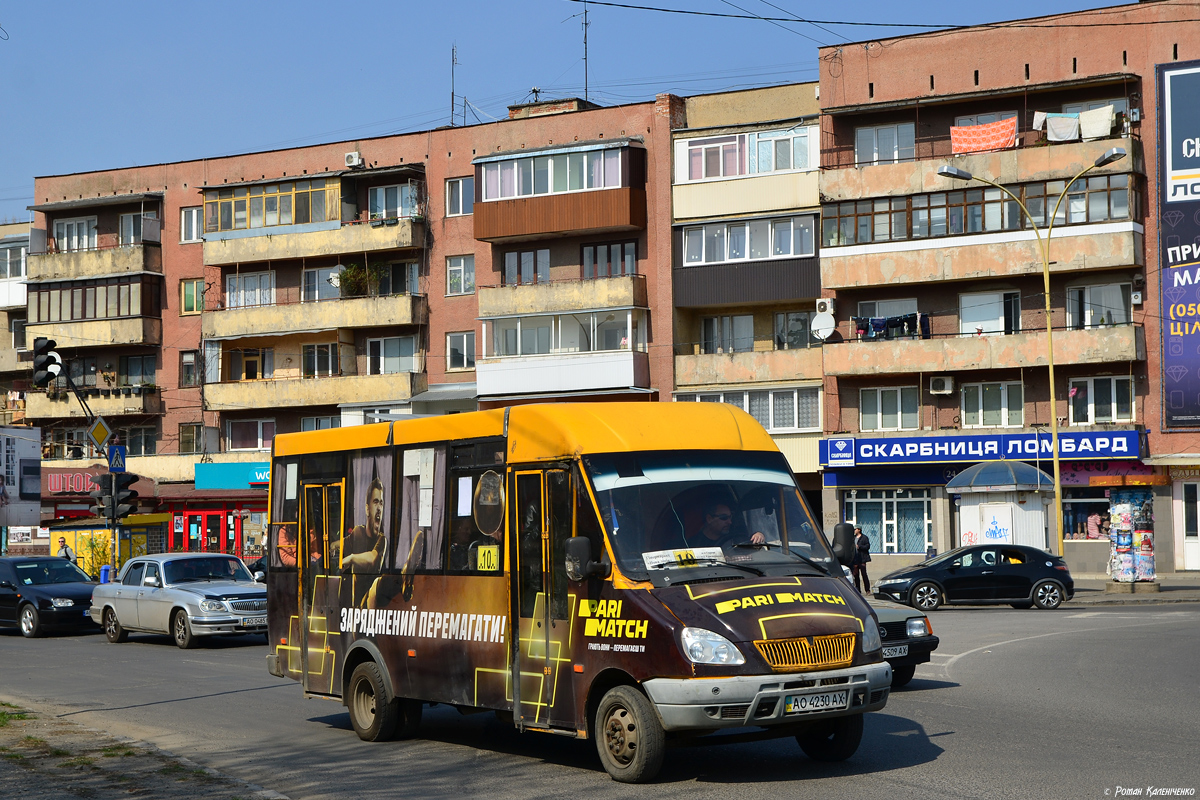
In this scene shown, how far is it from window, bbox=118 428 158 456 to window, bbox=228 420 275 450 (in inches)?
167

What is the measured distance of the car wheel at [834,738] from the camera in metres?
10.1

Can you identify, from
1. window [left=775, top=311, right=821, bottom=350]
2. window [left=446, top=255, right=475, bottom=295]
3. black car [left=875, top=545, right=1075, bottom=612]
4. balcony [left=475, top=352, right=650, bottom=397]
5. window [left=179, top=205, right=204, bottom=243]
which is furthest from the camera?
window [left=179, top=205, right=204, bottom=243]

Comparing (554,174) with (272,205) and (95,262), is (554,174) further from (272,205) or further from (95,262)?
(95,262)

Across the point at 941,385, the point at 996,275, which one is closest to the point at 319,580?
the point at 996,275

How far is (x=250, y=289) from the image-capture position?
6012 centimetres

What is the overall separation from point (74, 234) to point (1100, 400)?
44912 millimetres

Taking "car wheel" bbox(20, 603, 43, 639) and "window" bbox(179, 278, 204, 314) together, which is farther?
"window" bbox(179, 278, 204, 314)

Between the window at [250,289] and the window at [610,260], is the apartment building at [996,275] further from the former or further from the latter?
the window at [250,289]

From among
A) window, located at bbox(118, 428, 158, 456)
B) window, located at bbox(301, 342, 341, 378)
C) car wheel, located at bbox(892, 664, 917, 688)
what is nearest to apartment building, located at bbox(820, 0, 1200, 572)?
window, located at bbox(301, 342, 341, 378)

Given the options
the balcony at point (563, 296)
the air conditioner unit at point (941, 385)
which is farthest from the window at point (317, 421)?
the air conditioner unit at point (941, 385)

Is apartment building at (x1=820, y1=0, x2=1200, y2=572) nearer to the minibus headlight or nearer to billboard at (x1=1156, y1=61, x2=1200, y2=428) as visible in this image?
billboard at (x1=1156, y1=61, x2=1200, y2=428)

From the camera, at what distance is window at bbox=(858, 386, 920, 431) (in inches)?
1859

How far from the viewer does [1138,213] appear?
4275 cm

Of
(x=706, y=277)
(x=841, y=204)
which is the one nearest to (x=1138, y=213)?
(x=841, y=204)
